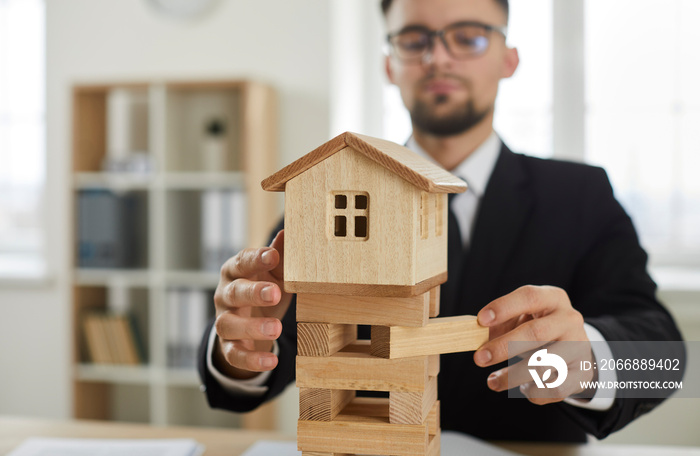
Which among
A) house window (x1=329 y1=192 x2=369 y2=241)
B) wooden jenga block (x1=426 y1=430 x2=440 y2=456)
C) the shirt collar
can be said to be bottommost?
wooden jenga block (x1=426 y1=430 x2=440 y2=456)

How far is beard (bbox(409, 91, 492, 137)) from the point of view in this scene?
150cm

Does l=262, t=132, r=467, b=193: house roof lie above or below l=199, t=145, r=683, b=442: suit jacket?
above

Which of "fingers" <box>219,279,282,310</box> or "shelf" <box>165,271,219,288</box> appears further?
"shelf" <box>165,271,219,288</box>

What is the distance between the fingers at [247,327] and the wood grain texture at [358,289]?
0.42 ft

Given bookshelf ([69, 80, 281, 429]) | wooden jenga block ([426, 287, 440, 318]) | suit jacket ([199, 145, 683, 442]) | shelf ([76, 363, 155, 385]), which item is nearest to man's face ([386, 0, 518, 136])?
suit jacket ([199, 145, 683, 442])

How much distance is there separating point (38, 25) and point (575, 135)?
9.42 ft

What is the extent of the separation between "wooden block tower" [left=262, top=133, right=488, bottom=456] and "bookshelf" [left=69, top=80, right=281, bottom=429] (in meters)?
1.99

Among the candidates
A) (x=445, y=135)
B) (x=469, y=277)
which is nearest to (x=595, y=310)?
(x=469, y=277)

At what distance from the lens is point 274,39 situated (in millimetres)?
3047

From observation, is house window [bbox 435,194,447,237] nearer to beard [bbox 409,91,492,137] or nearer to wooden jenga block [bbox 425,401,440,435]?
wooden jenga block [bbox 425,401,440,435]

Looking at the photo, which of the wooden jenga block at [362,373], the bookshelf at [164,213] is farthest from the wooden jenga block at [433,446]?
the bookshelf at [164,213]

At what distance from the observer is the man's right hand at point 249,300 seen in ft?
2.85

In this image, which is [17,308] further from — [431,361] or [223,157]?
[431,361]

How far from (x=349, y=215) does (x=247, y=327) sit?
255 mm
